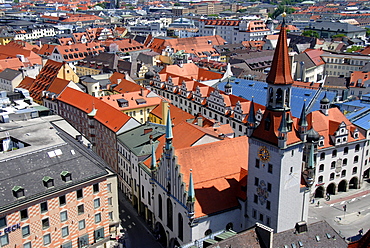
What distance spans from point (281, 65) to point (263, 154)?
11.9 m

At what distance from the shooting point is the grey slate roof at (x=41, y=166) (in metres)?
57.1

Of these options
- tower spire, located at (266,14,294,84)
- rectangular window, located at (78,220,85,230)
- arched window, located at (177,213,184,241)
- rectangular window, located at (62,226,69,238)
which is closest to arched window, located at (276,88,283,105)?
tower spire, located at (266,14,294,84)

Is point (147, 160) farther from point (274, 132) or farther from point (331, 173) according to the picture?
point (331, 173)

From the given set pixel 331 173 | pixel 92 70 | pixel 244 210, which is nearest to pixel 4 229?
pixel 244 210

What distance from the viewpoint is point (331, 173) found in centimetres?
8838

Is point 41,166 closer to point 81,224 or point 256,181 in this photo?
point 81,224

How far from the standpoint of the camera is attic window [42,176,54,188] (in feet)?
192

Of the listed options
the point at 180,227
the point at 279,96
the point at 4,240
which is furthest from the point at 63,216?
the point at 279,96

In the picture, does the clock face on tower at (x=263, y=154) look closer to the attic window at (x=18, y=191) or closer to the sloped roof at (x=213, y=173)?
the sloped roof at (x=213, y=173)

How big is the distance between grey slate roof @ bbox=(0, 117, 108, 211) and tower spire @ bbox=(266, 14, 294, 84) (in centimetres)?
2710

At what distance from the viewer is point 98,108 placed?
104 meters

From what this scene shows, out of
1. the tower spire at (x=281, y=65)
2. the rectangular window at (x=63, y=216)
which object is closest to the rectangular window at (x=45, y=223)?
the rectangular window at (x=63, y=216)

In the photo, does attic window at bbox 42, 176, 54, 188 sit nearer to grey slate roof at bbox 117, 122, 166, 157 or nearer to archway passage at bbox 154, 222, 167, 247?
archway passage at bbox 154, 222, 167, 247

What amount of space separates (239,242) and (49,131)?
38283 millimetres
